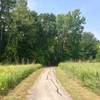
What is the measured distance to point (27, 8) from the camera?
81.0 metres

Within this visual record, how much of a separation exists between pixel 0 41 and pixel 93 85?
5771 centimetres

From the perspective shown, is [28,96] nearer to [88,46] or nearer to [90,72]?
[90,72]

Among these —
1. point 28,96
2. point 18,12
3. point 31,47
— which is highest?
point 18,12

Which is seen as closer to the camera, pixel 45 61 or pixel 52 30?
pixel 45 61

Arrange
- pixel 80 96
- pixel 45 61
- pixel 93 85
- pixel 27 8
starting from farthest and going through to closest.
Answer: pixel 45 61
pixel 27 8
pixel 93 85
pixel 80 96

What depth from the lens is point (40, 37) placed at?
97312 millimetres

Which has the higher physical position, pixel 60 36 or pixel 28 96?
pixel 60 36

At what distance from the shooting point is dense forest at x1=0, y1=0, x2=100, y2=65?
76.7 meters

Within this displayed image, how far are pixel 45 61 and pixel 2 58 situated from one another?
2323cm

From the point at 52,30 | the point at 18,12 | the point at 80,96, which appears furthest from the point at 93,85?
the point at 52,30

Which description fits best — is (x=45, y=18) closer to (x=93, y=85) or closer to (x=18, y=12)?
(x=18, y=12)

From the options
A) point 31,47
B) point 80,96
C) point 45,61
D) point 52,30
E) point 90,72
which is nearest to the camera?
point 80,96

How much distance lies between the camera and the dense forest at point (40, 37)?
76.7 metres

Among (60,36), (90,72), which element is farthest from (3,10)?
(90,72)
